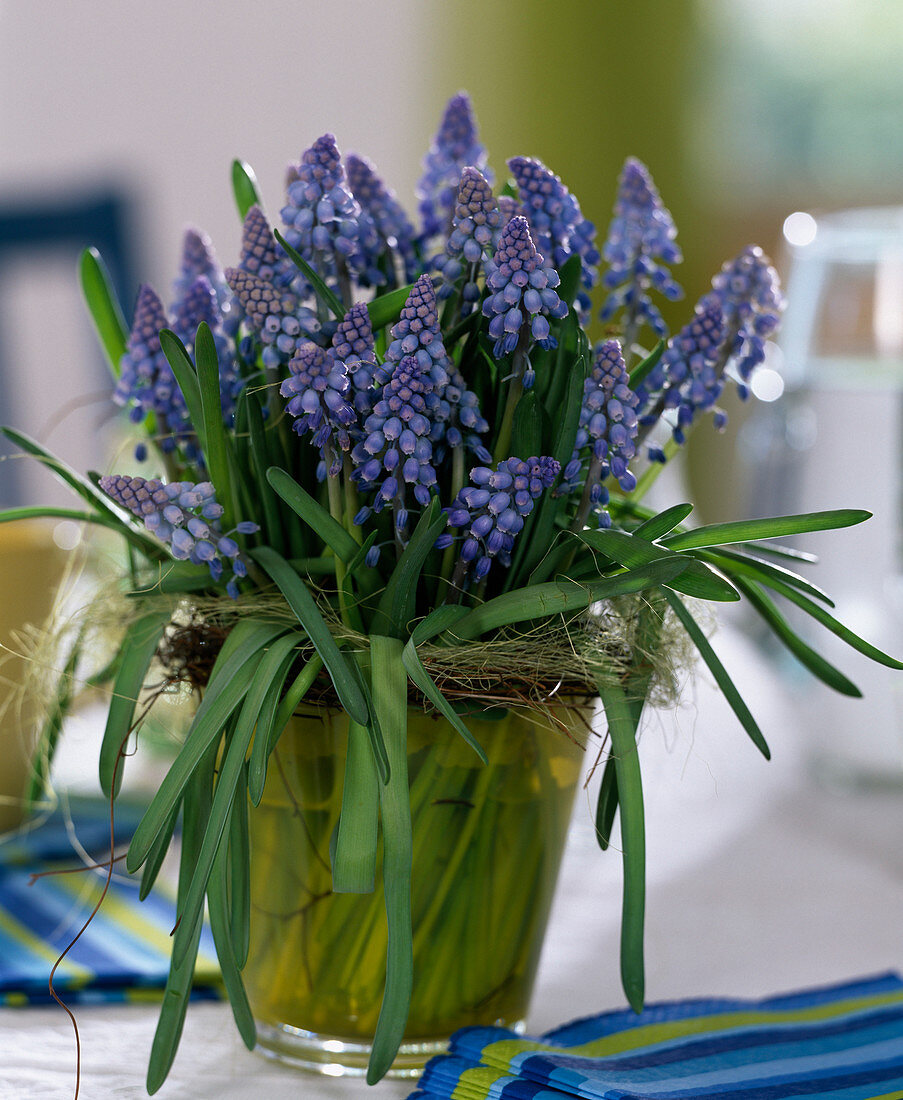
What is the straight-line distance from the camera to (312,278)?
0.40m

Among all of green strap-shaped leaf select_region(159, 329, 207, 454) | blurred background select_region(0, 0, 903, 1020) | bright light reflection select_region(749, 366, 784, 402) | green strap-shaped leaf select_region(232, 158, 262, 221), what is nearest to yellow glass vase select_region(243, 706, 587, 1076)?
green strap-shaped leaf select_region(159, 329, 207, 454)

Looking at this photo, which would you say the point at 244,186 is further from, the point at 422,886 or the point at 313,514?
the point at 422,886

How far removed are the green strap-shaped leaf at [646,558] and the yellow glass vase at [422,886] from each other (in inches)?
2.5

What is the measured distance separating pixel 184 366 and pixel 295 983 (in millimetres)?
236

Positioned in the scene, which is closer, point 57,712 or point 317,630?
point 317,630

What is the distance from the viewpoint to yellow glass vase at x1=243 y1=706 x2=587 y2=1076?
42 cm

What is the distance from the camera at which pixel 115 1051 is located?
0.47m

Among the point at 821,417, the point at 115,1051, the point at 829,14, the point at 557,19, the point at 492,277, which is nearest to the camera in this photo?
the point at 492,277

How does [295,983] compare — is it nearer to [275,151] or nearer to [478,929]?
[478,929]

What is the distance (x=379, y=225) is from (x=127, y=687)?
0.21 m

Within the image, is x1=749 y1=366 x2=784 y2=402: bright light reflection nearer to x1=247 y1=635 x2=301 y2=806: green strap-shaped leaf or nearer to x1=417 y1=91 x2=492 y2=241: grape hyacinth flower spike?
x1=417 y1=91 x2=492 y2=241: grape hyacinth flower spike

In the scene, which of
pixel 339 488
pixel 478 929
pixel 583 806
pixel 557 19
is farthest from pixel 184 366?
pixel 557 19

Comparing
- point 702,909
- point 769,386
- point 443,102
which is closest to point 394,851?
point 702,909

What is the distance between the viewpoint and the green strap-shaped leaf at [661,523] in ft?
1.30
